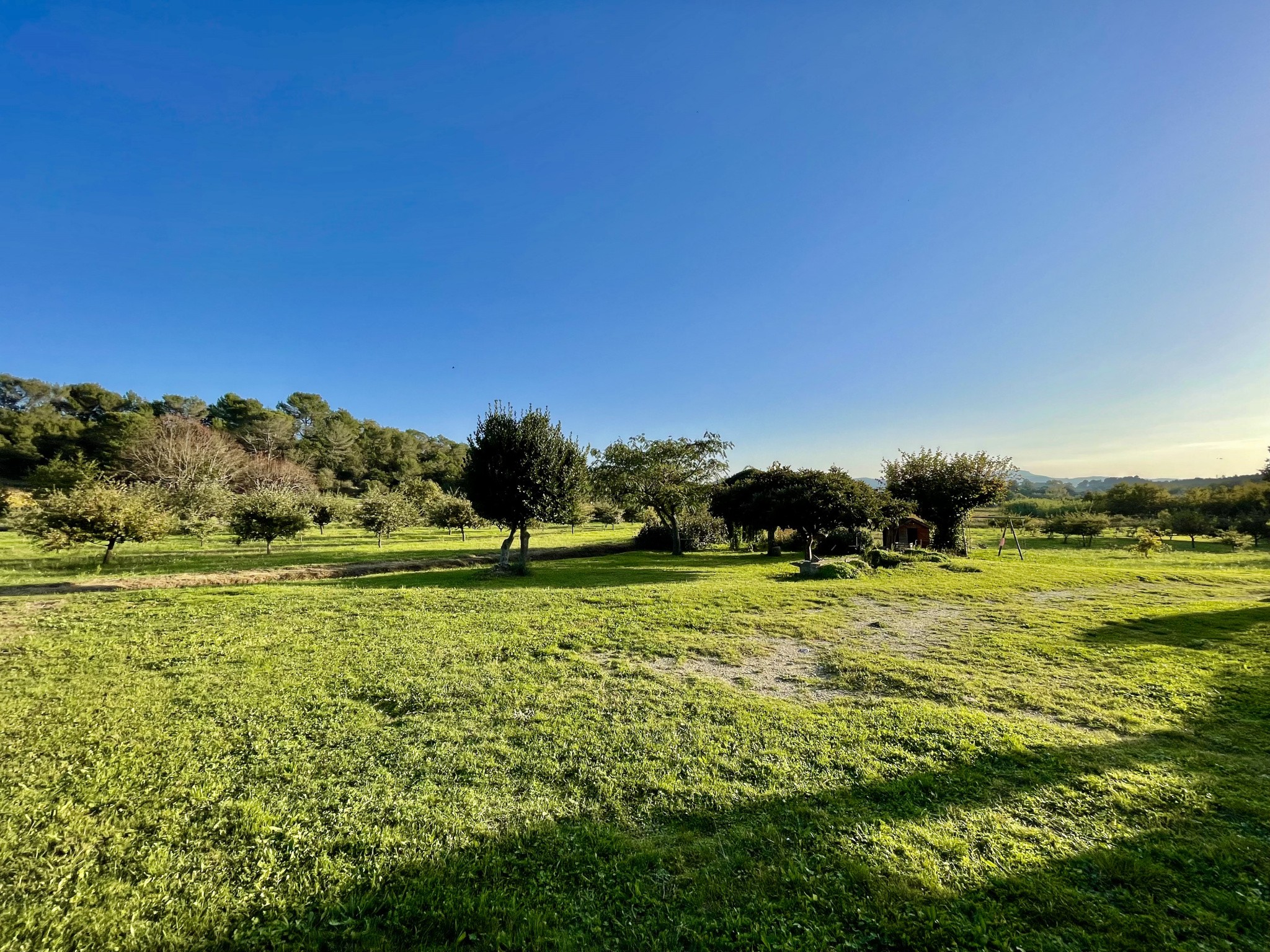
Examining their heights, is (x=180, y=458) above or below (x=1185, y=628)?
above

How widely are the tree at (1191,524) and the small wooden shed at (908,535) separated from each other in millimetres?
31607

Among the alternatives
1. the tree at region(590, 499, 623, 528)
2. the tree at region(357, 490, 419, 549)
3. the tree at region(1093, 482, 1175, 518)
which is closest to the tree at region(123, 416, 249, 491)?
the tree at region(357, 490, 419, 549)

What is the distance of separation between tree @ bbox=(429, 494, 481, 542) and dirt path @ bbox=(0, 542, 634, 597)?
9.63m

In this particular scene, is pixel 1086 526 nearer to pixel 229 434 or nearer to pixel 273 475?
pixel 273 475

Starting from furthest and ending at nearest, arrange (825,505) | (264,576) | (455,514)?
(455,514)
(825,505)
(264,576)

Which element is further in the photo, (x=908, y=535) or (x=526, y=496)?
(x=908, y=535)

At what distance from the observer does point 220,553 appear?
864 inches

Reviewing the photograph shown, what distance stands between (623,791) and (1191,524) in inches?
2540

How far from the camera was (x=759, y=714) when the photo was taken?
5797 millimetres

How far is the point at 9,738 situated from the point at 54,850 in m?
2.73

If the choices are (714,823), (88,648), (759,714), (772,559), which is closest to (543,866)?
(714,823)

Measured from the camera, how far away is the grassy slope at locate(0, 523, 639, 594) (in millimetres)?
16203

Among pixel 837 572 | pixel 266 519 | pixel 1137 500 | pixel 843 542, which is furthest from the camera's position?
pixel 1137 500

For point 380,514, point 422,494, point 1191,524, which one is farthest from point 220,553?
point 1191,524
